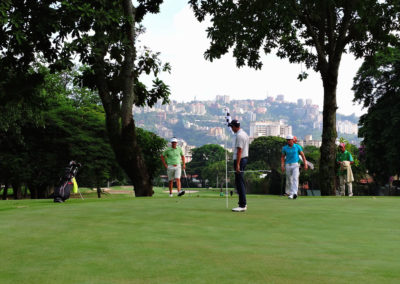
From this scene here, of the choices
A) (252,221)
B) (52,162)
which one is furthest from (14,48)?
(52,162)

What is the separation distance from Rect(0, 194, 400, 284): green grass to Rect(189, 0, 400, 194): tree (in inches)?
546

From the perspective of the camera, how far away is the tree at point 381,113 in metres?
43.2

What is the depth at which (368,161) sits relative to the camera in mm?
46906

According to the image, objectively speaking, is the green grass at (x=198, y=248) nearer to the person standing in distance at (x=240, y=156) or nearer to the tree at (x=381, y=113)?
the person standing in distance at (x=240, y=156)

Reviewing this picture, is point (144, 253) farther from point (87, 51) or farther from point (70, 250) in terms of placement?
point (87, 51)

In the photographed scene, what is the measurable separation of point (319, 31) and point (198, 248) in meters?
21.2

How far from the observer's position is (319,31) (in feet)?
85.7

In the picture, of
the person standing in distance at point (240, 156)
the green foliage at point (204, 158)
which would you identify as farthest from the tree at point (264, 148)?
the person standing in distance at point (240, 156)

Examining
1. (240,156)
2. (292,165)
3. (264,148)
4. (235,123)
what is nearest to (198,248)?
(240,156)

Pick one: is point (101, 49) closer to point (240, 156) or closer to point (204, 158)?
point (240, 156)

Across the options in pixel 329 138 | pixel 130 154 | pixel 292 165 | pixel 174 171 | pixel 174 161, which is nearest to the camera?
pixel 292 165

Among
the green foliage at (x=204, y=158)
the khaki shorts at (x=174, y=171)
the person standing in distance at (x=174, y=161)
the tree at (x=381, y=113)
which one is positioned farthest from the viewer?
the green foliage at (x=204, y=158)

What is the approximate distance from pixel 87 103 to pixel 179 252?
52.5m

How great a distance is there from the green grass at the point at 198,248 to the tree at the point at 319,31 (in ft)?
45.5
